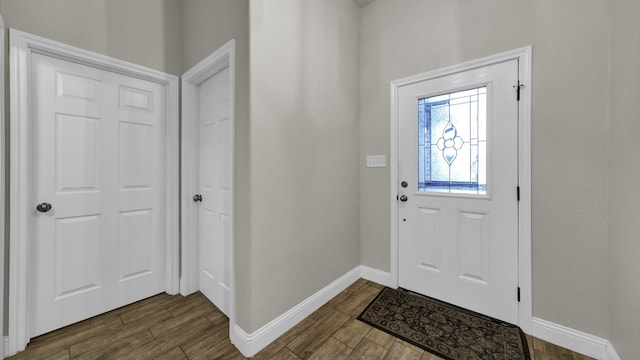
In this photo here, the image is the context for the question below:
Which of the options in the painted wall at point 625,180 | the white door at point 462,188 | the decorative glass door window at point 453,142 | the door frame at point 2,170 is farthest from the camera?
the decorative glass door window at point 453,142

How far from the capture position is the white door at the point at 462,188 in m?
1.79

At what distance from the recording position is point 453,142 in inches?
79.4

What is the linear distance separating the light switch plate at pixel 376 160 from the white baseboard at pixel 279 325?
1212 mm

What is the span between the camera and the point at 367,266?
8.41 ft

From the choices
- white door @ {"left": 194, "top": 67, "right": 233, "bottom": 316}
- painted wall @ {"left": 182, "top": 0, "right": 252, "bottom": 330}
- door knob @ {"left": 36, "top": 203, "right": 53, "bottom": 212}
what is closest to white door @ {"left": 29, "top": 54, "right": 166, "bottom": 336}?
door knob @ {"left": 36, "top": 203, "right": 53, "bottom": 212}

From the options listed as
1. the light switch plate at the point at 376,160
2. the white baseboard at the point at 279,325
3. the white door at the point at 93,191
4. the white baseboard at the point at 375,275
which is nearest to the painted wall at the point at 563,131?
the light switch plate at the point at 376,160

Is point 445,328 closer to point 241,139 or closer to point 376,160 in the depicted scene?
point 376,160

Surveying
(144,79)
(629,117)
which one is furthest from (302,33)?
(629,117)

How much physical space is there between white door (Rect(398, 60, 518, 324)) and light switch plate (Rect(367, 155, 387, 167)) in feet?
0.54

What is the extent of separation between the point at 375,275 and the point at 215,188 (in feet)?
5.95

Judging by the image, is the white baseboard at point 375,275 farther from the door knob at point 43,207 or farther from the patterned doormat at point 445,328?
the door knob at point 43,207

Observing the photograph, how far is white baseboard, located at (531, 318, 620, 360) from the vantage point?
1470 millimetres

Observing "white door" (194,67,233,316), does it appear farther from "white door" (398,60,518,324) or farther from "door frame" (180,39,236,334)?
"white door" (398,60,518,324)

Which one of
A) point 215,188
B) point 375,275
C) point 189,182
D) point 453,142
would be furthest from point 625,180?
point 189,182
